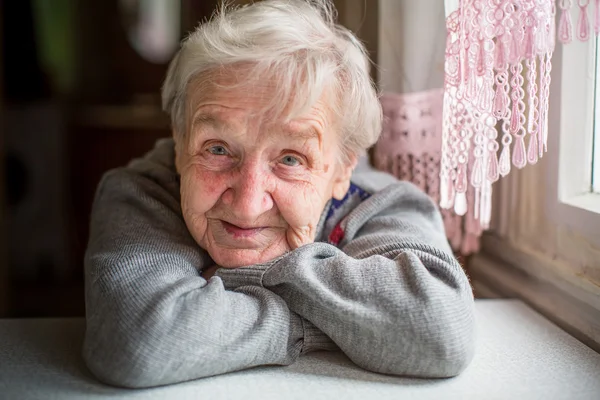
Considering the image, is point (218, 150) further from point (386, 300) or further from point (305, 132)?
point (386, 300)

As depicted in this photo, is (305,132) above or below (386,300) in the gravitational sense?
above

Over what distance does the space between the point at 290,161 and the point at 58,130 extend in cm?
235

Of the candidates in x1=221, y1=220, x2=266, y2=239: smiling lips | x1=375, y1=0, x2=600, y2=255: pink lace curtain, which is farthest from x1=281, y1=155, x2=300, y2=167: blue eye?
x1=375, y1=0, x2=600, y2=255: pink lace curtain

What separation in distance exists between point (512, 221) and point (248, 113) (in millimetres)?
770

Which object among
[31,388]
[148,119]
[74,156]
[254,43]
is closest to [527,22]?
[254,43]

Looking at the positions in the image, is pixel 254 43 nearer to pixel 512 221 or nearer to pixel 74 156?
pixel 512 221

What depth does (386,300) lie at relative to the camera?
95 centimetres

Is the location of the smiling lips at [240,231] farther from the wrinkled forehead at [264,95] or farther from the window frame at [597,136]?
A: the window frame at [597,136]

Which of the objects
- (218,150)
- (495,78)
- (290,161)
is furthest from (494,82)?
(218,150)

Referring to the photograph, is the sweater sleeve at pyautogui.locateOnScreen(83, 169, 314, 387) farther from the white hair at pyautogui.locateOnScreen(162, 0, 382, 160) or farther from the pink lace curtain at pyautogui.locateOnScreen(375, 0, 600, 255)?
the pink lace curtain at pyautogui.locateOnScreen(375, 0, 600, 255)

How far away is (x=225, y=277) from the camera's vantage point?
105 cm

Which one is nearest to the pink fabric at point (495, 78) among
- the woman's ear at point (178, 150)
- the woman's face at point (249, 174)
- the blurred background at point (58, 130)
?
the woman's face at point (249, 174)

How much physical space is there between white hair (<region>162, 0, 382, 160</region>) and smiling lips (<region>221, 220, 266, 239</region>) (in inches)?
8.1

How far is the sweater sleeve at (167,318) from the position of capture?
34.4 inches
